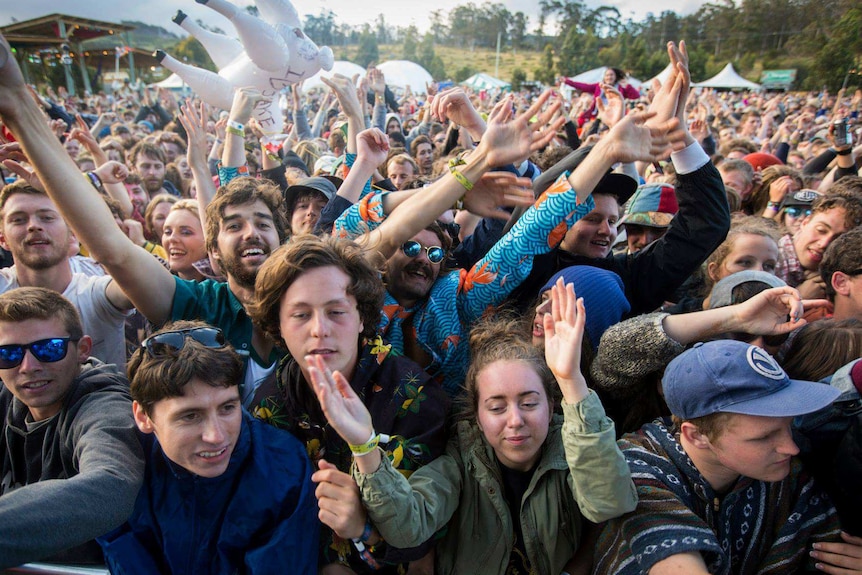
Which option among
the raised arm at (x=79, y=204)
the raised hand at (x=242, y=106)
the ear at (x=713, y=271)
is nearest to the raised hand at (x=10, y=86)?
the raised arm at (x=79, y=204)

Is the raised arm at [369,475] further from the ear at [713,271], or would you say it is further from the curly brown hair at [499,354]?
the ear at [713,271]

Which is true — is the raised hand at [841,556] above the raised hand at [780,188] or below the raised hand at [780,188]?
below

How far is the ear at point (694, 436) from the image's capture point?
1609 millimetres

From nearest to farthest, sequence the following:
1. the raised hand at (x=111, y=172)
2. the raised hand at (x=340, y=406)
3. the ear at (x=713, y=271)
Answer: the raised hand at (x=340, y=406) < the ear at (x=713, y=271) < the raised hand at (x=111, y=172)

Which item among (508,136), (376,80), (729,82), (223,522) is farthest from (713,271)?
(729,82)

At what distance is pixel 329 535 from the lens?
1.79 metres

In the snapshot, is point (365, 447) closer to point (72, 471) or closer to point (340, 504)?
point (340, 504)

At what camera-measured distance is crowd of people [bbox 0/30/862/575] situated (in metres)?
1.50

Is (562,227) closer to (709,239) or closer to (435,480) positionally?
(709,239)

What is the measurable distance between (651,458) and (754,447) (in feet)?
1.00

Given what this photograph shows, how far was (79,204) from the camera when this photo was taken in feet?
5.90

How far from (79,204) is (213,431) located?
38.7 inches

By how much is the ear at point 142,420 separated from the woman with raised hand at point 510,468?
2.10 ft

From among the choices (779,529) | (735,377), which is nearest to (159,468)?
(735,377)
